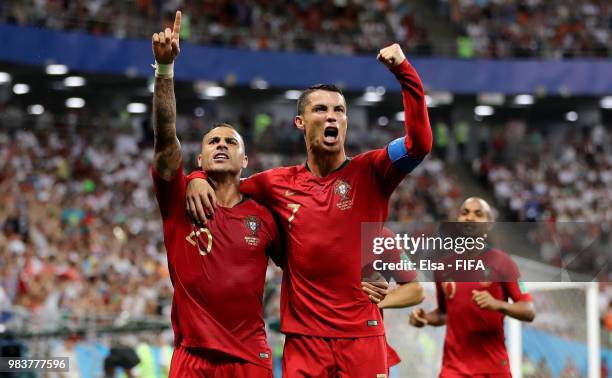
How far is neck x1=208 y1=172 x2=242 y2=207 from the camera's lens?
5.81 metres

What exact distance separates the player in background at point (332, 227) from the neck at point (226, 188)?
0.21 m

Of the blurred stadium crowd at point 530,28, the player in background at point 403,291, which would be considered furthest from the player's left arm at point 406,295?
the blurred stadium crowd at point 530,28

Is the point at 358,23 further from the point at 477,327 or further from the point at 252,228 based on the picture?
the point at 252,228

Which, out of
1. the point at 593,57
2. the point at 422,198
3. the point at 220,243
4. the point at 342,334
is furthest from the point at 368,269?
the point at 593,57

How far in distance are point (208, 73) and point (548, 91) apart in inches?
446

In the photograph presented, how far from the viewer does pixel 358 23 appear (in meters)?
30.6

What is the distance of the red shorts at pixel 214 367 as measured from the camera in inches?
213

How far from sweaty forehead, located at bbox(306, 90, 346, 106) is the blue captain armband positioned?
435 mm

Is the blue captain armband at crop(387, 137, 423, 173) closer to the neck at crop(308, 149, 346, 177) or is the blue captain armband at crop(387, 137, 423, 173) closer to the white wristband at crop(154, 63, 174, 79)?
the neck at crop(308, 149, 346, 177)

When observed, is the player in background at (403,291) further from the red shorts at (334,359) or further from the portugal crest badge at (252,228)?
the portugal crest badge at (252,228)

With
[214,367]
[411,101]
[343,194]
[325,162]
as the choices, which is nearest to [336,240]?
[343,194]

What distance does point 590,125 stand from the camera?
33781 mm

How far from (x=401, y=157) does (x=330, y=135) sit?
48cm

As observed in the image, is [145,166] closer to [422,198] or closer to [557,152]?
[422,198]
